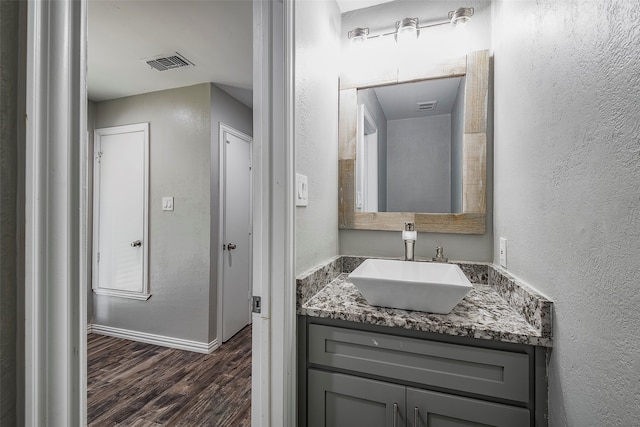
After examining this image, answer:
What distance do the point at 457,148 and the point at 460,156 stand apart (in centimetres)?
5

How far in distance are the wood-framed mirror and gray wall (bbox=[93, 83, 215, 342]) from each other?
4.78 feet

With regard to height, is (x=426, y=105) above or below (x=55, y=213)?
above

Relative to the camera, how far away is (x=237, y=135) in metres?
3.03

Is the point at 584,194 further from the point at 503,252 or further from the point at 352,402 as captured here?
the point at 352,402

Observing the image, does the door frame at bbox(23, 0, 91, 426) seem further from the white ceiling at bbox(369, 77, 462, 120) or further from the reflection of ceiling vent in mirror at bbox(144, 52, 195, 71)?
the reflection of ceiling vent in mirror at bbox(144, 52, 195, 71)

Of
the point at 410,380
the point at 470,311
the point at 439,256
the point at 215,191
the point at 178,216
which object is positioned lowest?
the point at 410,380

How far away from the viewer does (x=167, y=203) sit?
271 cm

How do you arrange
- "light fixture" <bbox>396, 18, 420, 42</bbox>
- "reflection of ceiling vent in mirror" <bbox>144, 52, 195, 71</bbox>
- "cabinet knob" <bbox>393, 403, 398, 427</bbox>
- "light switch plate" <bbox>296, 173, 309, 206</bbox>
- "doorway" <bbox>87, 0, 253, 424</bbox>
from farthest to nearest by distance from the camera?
1. "doorway" <bbox>87, 0, 253, 424</bbox>
2. "reflection of ceiling vent in mirror" <bbox>144, 52, 195, 71</bbox>
3. "light fixture" <bbox>396, 18, 420, 42</bbox>
4. "light switch plate" <bbox>296, 173, 309, 206</bbox>
5. "cabinet knob" <bbox>393, 403, 398, 427</bbox>

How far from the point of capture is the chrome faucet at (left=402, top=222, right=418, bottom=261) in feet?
4.69

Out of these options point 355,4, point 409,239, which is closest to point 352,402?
point 409,239

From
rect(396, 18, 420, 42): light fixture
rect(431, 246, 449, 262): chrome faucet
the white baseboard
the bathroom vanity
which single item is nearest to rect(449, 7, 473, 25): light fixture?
rect(396, 18, 420, 42): light fixture

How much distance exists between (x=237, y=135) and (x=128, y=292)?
1.90m

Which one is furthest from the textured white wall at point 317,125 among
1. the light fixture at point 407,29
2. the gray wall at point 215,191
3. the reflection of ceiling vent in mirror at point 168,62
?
the gray wall at point 215,191

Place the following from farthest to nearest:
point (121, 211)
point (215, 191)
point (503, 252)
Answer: point (121, 211) → point (215, 191) → point (503, 252)
